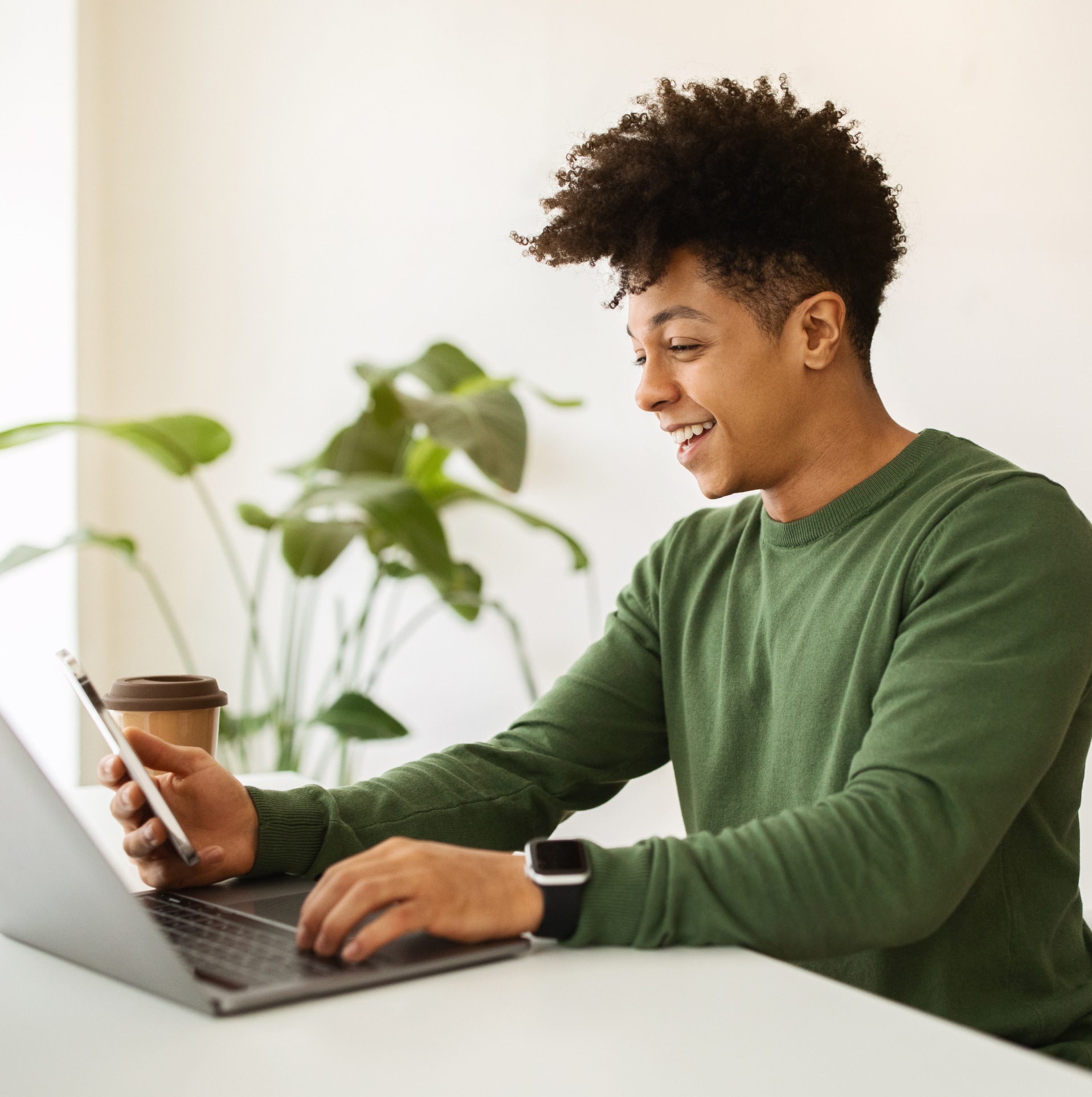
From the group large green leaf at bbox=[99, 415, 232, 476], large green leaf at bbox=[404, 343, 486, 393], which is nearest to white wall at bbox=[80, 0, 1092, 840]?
large green leaf at bbox=[404, 343, 486, 393]

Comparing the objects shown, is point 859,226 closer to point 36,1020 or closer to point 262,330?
point 36,1020

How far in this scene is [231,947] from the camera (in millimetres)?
844

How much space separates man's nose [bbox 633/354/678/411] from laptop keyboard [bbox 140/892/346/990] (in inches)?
25.0

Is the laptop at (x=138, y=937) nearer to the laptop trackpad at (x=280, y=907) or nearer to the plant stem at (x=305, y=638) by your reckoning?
the laptop trackpad at (x=280, y=907)

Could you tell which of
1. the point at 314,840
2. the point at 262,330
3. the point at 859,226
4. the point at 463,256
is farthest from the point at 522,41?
the point at 314,840

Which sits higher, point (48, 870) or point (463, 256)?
point (463, 256)

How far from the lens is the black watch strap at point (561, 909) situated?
2.75 feet

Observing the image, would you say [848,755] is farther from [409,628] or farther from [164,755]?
[409,628]

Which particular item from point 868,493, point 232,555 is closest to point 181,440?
point 232,555

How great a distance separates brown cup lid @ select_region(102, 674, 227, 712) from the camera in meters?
1.14

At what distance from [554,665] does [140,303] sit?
123cm

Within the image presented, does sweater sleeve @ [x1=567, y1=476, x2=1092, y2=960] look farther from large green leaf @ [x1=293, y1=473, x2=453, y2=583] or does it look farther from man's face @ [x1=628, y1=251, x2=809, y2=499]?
large green leaf @ [x1=293, y1=473, x2=453, y2=583]

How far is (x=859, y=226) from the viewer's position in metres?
1.29

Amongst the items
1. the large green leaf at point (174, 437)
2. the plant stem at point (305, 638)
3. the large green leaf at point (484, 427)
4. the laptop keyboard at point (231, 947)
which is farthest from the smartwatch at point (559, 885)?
the plant stem at point (305, 638)
